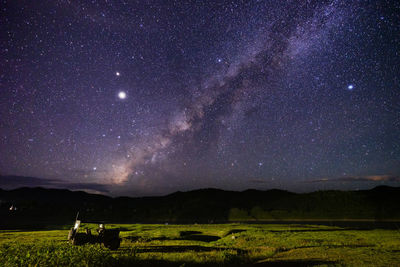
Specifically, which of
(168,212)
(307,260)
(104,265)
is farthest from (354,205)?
(104,265)

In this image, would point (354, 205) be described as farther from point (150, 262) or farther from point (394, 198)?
point (150, 262)

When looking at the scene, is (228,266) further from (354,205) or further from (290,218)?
(354,205)

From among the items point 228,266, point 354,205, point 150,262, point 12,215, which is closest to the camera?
point 150,262

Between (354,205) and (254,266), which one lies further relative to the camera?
(354,205)

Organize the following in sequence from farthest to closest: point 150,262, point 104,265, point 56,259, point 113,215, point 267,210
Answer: point 267,210, point 113,215, point 150,262, point 104,265, point 56,259

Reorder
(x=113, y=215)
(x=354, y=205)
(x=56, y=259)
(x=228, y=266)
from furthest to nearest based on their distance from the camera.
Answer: (x=354, y=205), (x=113, y=215), (x=228, y=266), (x=56, y=259)

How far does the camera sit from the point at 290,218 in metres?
158

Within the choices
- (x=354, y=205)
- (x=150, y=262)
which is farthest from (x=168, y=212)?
(x=150, y=262)

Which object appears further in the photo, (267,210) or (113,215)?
(267,210)

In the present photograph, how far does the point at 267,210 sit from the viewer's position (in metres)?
186

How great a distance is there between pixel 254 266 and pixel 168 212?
580ft

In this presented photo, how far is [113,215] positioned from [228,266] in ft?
506

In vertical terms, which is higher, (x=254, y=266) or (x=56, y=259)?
(x=56, y=259)

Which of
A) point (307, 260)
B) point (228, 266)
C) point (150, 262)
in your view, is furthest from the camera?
point (307, 260)
